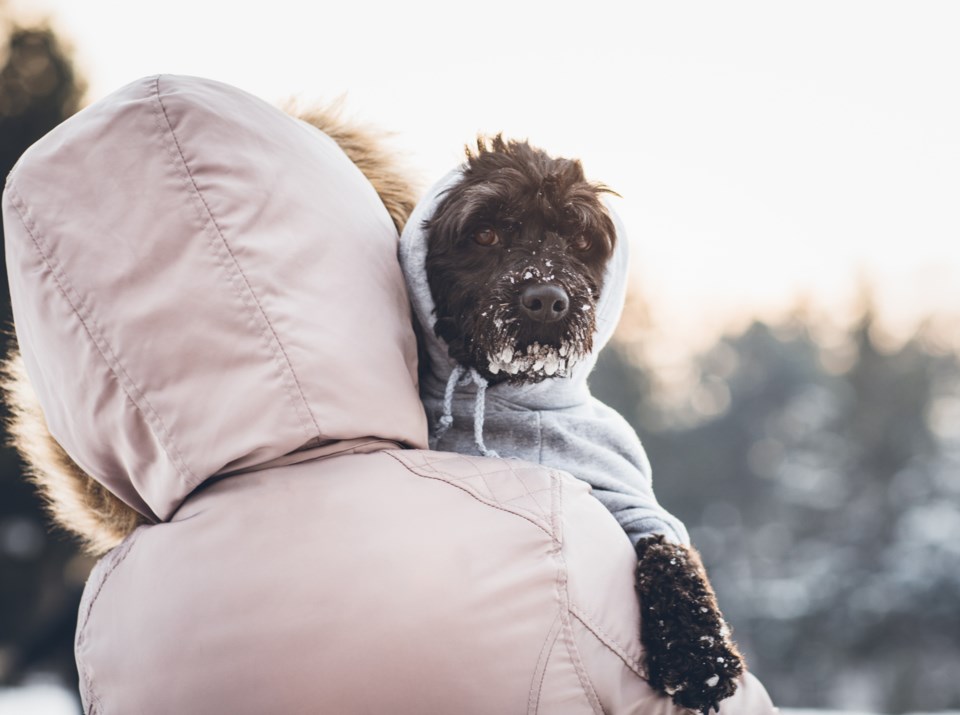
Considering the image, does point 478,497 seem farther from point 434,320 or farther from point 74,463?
point 74,463

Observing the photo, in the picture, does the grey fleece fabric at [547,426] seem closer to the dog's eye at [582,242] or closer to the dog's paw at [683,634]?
the dog's paw at [683,634]

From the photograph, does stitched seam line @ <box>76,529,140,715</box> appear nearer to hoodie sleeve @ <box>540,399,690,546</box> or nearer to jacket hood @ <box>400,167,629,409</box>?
jacket hood @ <box>400,167,629,409</box>

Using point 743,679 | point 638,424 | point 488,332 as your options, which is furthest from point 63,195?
point 638,424

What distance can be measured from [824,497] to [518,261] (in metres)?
32.3

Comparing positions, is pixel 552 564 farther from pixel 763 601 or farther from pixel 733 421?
pixel 733 421

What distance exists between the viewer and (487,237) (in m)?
2.21

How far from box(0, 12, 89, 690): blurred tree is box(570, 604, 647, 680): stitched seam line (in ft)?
31.7

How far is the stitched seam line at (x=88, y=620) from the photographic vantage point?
5.26 ft

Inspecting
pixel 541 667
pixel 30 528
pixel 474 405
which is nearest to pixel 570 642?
pixel 541 667

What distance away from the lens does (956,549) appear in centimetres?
2316

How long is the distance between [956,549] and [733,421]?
477 inches

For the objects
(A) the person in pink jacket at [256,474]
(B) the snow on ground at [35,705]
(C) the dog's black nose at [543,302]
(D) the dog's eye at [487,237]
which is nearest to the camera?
(A) the person in pink jacket at [256,474]

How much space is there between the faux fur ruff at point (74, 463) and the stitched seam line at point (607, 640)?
43.6 inches

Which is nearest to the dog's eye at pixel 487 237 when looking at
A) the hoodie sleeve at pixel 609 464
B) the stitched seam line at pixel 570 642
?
the hoodie sleeve at pixel 609 464
